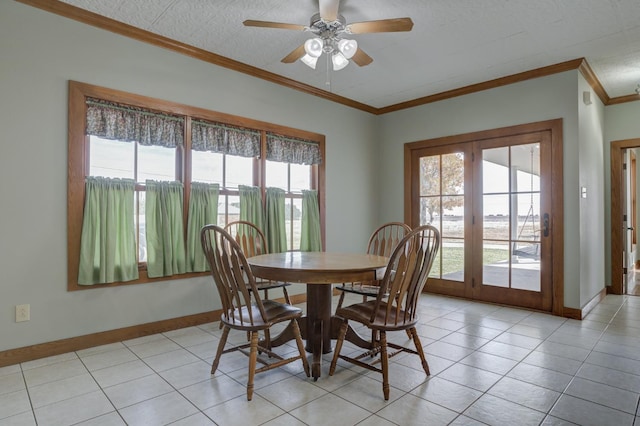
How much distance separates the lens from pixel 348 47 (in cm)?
269

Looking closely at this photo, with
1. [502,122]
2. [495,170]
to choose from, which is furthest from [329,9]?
[495,170]

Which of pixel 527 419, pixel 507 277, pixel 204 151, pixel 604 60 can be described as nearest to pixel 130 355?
pixel 204 151

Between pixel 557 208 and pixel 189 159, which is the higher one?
pixel 189 159

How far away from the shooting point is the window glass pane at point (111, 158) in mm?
2969

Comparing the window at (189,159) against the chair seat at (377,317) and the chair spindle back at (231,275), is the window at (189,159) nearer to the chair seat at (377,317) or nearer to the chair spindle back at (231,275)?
the chair spindle back at (231,275)

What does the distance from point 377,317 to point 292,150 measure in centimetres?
264

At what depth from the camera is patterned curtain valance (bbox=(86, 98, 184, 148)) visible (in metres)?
2.94

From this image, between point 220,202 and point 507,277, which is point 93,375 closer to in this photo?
point 220,202

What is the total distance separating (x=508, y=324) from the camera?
3535mm

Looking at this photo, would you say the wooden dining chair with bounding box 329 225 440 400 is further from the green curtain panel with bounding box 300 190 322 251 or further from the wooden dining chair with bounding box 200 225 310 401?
the green curtain panel with bounding box 300 190 322 251

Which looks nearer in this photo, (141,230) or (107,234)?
(107,234)

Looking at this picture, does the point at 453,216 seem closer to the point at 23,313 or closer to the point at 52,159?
the point at 52,159

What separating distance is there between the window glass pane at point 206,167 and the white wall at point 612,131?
200 inches

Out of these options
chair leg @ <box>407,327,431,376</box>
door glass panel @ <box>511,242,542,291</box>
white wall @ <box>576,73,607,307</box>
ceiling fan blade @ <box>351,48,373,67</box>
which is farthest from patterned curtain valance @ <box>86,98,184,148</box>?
white wall @ <box>576,73,607,307</box>
